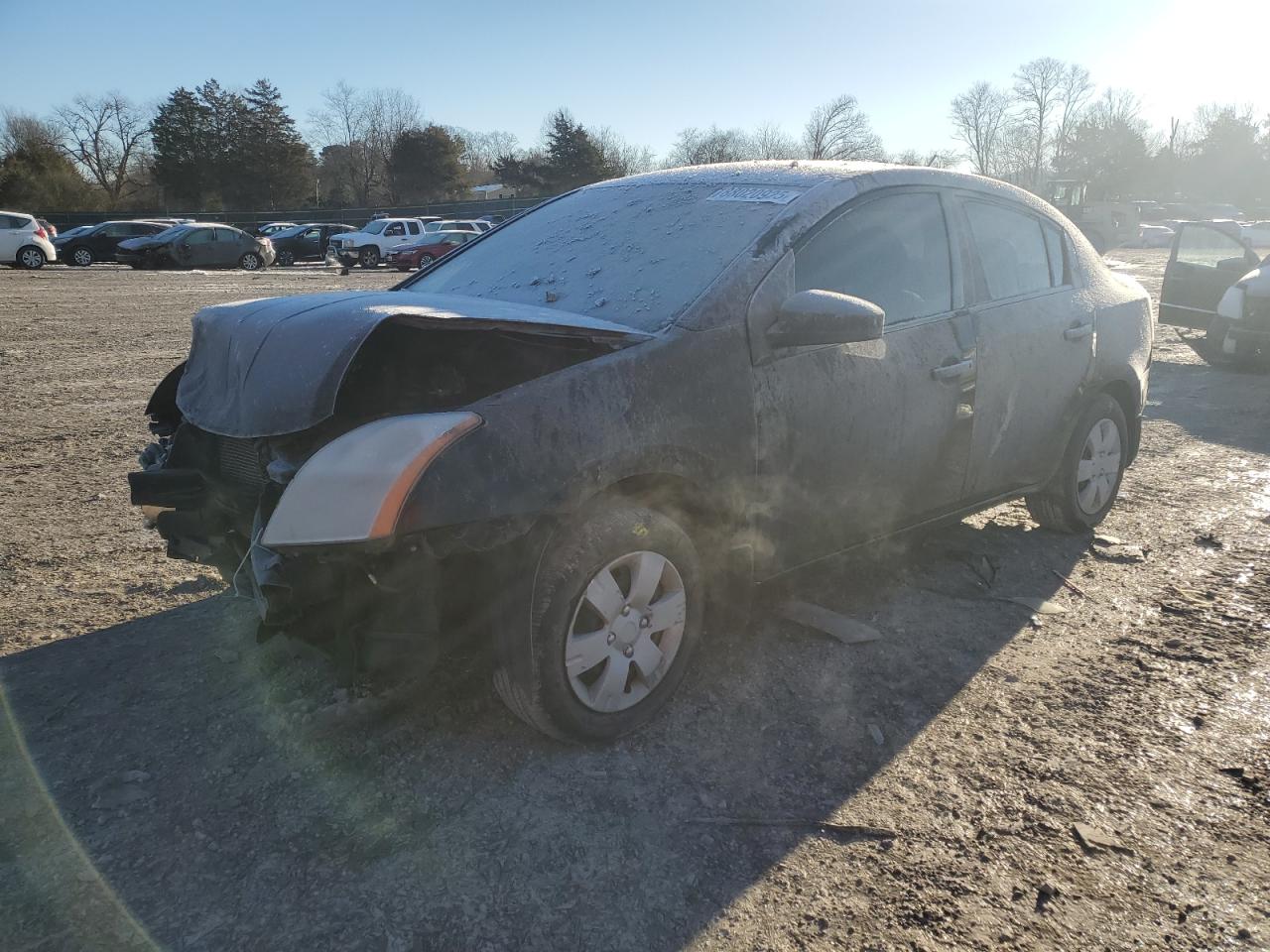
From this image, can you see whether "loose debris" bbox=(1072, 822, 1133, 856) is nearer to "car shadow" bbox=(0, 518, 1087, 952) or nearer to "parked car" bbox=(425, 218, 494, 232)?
"car shadow" bbox=(0, 518, 1087, 952)

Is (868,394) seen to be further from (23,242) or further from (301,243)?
(301,243)

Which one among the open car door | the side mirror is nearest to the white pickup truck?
the open car door

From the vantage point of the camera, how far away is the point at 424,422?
232 centimetres

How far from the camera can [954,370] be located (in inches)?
140

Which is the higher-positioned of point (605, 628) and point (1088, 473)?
point (605, 628)

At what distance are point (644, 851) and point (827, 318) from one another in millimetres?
1693

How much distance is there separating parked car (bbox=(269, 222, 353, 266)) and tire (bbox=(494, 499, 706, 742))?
35.4 metres

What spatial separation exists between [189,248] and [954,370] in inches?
1171

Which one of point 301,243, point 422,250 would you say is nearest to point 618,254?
point 422,250

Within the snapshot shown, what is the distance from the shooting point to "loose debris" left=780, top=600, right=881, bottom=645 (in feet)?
11.5

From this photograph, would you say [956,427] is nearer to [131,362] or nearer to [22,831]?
[22,831]

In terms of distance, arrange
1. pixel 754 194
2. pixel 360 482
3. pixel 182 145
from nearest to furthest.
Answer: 1. pixel 360 482
2. pixel 754 194
3. pixel 182 145

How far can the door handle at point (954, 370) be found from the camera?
350 centimetres

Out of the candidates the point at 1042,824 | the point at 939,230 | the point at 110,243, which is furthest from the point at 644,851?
the point at 110,243
